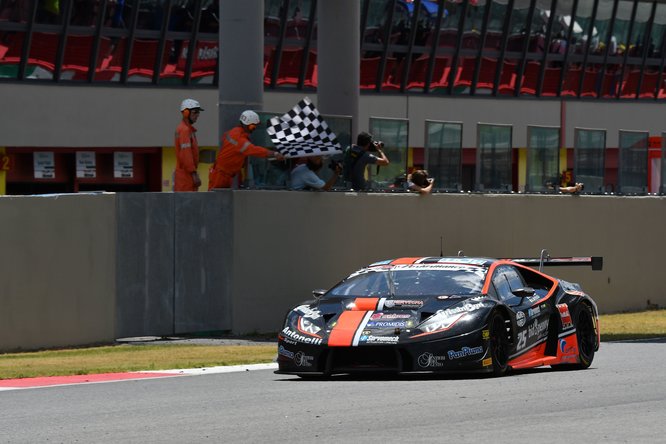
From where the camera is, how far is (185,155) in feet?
69.9

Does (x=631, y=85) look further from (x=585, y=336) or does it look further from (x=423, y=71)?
(x=585, y=336)

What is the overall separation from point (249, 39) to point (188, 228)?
11.6ft

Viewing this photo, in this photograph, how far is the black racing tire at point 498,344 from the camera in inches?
562

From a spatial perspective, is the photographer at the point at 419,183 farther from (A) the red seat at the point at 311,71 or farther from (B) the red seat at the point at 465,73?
(B) the red seat at the point at 465,73

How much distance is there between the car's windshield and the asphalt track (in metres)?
0.96

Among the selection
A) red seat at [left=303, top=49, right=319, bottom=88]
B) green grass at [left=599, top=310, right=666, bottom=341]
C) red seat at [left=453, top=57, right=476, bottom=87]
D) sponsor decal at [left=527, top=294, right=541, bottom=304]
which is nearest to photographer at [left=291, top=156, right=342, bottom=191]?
green grass at [left=599, top=310, right=666, bottom=341]

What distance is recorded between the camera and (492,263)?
51.4 ft

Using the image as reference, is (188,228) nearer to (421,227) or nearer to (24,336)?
(24,336)

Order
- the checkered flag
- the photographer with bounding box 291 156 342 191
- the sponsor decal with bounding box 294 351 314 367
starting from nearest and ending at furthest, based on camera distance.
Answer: the sponsor decal with bounding box 294 351 314 367 → the checkered flag → the photographer with bounding box 291 156 342 191

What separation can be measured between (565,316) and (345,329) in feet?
9.34

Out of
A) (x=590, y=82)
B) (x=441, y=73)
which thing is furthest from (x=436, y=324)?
(x=590, y=82)

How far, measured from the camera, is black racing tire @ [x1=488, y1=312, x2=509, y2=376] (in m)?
14.3

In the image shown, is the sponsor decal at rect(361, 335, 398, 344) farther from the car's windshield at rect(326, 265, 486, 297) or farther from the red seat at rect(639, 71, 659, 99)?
the red seat at rect(639, 71, 659, 99)

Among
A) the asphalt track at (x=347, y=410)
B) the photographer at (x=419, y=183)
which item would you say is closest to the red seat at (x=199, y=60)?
the photographer at (x=419, y=183)
